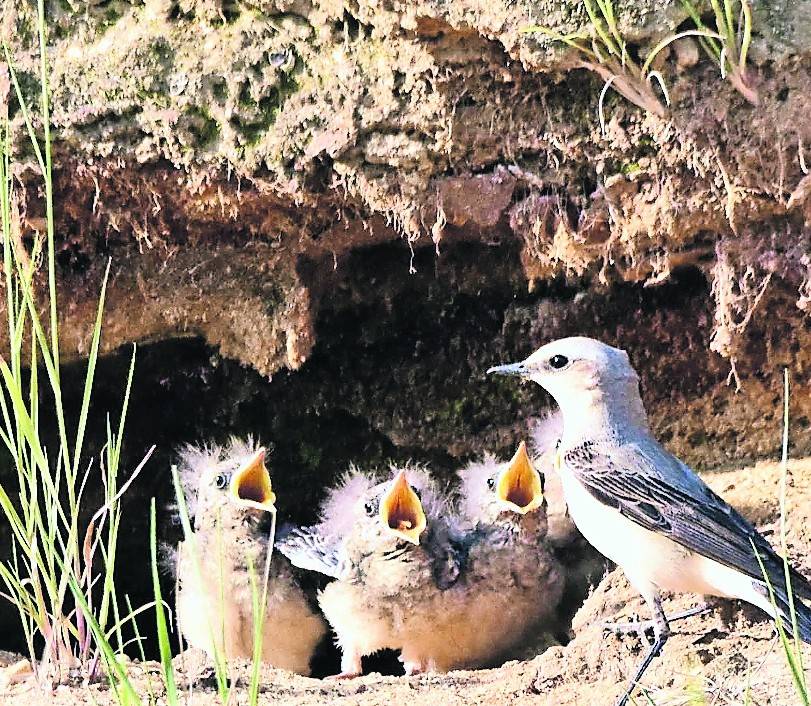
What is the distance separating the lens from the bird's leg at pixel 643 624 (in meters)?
3.53

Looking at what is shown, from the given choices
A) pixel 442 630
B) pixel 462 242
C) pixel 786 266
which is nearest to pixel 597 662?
pixel 442 630

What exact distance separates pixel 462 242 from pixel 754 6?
5.07 ft

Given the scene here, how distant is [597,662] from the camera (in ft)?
11.7

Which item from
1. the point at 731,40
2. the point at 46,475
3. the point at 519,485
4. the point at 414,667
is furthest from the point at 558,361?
the point at 46,475

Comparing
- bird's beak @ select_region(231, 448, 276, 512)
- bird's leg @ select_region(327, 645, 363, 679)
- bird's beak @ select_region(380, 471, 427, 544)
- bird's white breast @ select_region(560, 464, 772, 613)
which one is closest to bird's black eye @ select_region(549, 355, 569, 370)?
bird's white breast @ select_region(560, 464, 772, 613)

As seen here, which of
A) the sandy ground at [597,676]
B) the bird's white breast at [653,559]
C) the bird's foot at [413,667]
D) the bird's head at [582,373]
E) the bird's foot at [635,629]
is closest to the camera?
the sandy ground at [597,676]

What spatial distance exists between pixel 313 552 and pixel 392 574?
464 millimetres

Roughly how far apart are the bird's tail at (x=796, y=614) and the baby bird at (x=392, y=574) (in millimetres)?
1466

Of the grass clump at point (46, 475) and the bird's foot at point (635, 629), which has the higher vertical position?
the grass clump at point (46, 475)

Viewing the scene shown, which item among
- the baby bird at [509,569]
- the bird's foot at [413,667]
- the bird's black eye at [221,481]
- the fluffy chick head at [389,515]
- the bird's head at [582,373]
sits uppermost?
the bird's head at [582,373]

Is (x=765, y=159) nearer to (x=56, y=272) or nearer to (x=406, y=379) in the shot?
(x=406, y=379)

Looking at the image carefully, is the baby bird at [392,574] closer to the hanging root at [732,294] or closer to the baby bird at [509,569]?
the baby bird at [509,569]

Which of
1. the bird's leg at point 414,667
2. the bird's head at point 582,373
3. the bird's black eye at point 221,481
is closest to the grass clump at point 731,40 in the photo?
the bird's head at point 582,373

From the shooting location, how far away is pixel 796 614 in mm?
3031
